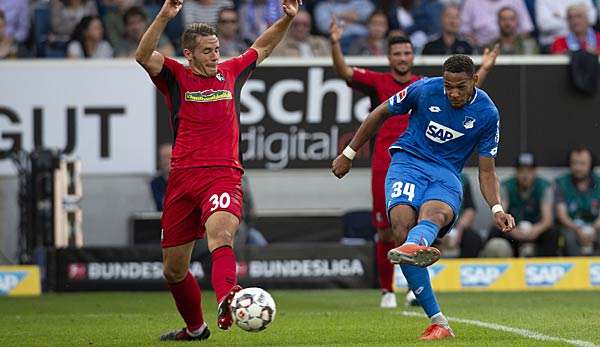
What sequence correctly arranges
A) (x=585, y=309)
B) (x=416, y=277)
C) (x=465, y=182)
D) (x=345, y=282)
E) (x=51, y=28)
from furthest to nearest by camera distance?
(x=51, y=28)
(x=465, y=182)
(x=345, y=282)
(x=585, y=309)
(x=416, y=277)

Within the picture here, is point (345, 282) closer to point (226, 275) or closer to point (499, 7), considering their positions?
point (499, 7)

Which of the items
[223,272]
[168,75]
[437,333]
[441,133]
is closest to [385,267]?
[441,133]

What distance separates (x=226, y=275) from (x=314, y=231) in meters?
9.58

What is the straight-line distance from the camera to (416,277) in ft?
31.9

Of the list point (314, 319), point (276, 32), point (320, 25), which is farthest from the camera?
point (320, 25)

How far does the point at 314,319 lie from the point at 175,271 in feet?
8.15

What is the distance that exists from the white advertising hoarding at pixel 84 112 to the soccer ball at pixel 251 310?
10366mm

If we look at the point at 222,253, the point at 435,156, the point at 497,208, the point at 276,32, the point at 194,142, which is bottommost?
the point at 222,253

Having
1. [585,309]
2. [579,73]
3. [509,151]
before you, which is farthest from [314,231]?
[585,309]

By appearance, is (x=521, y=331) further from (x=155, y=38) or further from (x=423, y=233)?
(x=155, y=38)

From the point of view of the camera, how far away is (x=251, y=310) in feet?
28.5

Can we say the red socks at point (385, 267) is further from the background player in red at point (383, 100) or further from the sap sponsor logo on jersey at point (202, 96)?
the sap sponsor logo on jersey at point (202, 96)

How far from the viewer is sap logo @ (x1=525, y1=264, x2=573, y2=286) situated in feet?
56.8

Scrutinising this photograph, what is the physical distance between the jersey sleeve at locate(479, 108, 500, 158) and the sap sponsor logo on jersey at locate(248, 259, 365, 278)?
744 centimetres
